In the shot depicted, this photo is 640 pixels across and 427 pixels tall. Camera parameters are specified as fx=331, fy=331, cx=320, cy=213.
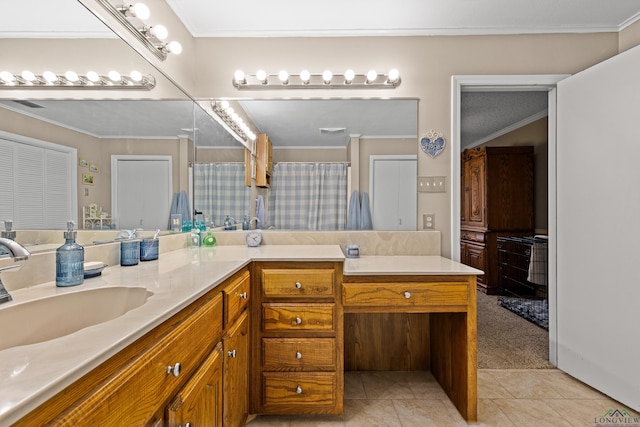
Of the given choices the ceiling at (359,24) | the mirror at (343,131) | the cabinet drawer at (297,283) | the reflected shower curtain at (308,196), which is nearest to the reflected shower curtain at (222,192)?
the mirror at (343,131)

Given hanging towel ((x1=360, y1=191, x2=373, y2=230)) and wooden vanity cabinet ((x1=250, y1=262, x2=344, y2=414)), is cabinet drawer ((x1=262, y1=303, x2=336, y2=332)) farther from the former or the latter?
hanging towel ((x1=360, y1=191, x2=373, y2=230))

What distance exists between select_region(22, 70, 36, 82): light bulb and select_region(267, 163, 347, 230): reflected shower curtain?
1.49 m

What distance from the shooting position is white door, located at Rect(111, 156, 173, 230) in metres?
1.55

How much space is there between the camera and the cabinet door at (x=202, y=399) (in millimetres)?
907

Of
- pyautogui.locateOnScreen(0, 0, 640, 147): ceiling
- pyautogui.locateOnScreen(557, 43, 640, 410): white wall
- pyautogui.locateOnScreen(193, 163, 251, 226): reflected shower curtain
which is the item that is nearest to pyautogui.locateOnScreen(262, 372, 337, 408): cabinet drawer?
pyautogui.locateOnScreen(193, 163, 251, 226): reflected shower curtain

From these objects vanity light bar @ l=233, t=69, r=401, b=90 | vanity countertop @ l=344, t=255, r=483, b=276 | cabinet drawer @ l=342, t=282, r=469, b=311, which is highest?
vanity light bar @ l=233, t=69, r=401, b=90

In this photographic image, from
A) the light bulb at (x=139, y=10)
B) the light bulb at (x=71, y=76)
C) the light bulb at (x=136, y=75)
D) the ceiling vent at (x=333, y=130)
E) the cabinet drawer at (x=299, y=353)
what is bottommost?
the cabinet drawer at (x=299, y=353)

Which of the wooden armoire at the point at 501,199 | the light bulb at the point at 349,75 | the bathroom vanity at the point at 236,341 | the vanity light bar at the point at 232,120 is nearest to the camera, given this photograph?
the bathroom vanity at the point at 236,341

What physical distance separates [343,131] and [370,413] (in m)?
1.82

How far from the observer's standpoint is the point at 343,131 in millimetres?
2416

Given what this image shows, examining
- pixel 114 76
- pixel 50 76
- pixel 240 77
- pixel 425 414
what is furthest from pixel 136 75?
pixel 425 414

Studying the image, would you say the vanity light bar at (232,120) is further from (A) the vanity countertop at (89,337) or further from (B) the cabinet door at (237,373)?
(B) the cabinet door at (237,373)

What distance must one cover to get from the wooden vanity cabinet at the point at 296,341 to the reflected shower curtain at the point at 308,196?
0.70m

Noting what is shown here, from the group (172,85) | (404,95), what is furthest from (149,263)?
(404,95)
